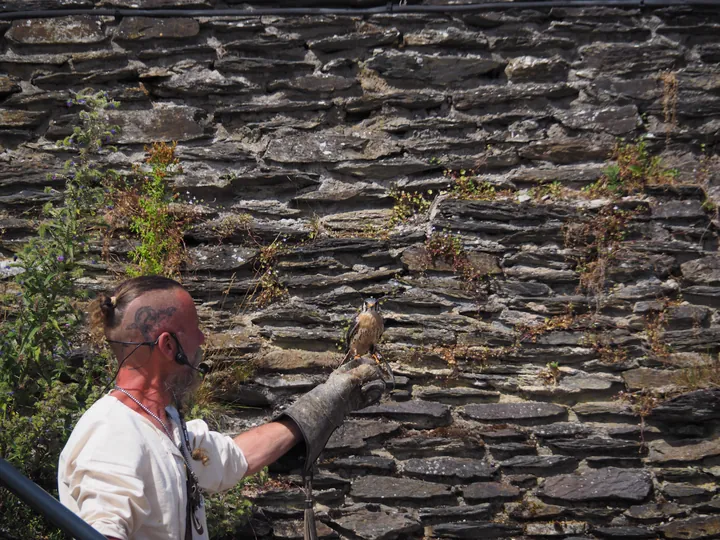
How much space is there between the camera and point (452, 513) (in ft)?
12.6

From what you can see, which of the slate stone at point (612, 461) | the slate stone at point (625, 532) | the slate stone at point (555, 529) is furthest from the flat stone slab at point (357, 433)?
the slate stone at point (625, 532)

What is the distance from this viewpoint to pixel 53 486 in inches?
143

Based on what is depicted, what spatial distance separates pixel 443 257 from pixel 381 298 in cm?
52

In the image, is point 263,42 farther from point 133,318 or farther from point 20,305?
point 133,318

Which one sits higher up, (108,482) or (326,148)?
(326,148)

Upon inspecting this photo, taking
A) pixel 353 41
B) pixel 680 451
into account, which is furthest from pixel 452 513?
pixel 353 41

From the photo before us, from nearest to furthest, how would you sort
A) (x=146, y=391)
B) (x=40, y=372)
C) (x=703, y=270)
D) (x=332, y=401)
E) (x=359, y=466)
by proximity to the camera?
(x=146, y=391) → (x=332, y=401) → (x=40, y=372) → (x=359, y=466) → (x=703, y=270)

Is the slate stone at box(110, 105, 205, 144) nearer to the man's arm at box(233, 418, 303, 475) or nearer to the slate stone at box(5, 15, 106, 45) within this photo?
the slate stone at box(5, 15, 106, 45)

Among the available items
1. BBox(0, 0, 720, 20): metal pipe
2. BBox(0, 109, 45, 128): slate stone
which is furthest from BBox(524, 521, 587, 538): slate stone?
BBox(0, 109, 45, 128): slate stone

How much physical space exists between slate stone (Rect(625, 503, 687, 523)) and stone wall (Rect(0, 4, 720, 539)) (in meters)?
0.01

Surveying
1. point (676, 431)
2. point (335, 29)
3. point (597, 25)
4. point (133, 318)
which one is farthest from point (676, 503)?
point (335, 29)

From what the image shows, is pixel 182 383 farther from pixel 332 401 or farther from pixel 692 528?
pixel 692 528

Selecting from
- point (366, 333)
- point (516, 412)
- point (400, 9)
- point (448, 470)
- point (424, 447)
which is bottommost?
point (448, 470)

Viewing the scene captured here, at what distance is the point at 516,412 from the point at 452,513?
748mm
